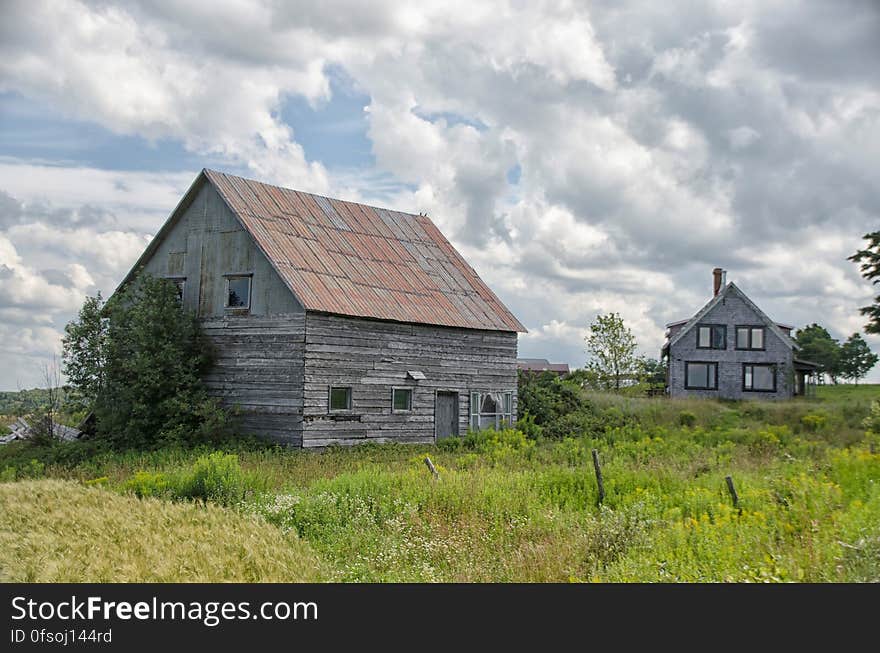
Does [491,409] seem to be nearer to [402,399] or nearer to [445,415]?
[445,415]

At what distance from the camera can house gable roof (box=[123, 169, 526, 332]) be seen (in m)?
27.2

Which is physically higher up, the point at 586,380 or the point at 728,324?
the point at 728,324

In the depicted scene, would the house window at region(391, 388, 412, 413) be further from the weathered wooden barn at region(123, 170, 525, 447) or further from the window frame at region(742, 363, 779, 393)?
the window frame at region(742, 363, 779, 393)

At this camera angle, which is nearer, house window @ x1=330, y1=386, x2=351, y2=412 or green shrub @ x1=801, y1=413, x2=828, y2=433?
house window @ x1=330, y1=386, x2=351, y2=412

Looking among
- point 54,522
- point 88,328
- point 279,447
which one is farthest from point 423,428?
point 54,522

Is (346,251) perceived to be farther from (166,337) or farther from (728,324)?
(728,324)

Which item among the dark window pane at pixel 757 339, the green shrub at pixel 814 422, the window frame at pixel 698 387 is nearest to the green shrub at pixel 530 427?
the green shrub at pixel 814 422

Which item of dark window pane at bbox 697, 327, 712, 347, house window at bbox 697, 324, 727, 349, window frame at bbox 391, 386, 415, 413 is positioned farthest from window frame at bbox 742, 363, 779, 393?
window frame at bbox 391, 386, 415, 413

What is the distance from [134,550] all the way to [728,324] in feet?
149

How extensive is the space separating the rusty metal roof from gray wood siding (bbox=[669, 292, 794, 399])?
69.0 ft

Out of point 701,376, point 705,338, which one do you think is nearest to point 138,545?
point 701,376

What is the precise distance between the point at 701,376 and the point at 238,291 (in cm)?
3244

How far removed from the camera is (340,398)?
26.6m
